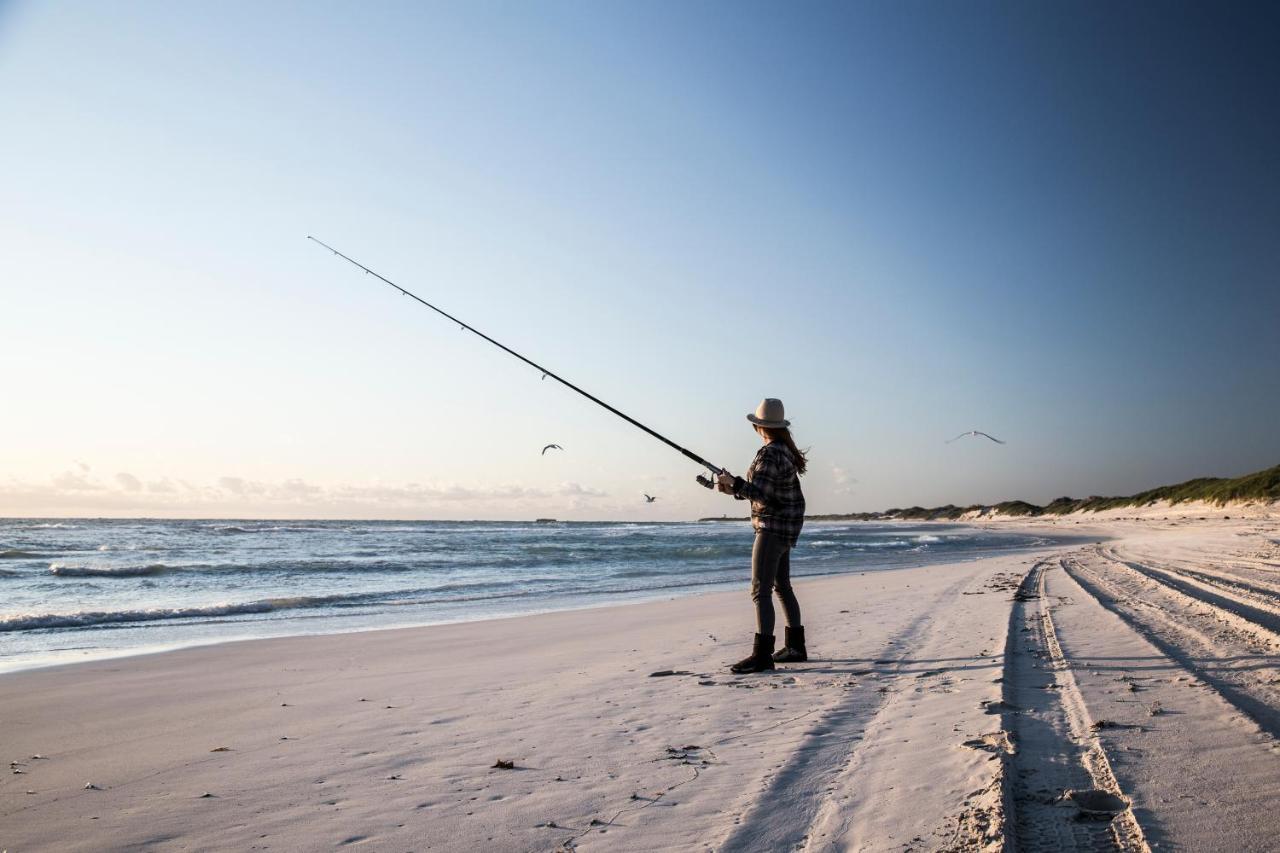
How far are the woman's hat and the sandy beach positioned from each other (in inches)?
72.4

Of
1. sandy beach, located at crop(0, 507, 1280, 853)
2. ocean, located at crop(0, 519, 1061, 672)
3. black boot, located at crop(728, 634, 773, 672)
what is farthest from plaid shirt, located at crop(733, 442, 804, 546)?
ocean, located at crop(0, 519, 1061, 672)

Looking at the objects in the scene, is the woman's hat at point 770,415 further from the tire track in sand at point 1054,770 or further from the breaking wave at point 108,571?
the breaking wave at point 108,571

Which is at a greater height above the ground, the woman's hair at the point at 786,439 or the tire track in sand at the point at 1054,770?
the woman's hair at the point at 786,439

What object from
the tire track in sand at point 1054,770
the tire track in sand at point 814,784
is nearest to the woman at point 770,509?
the tire track in sand at point 814,784

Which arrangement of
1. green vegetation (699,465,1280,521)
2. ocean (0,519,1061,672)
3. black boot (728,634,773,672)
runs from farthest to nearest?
green vegetation (699,465,1280,521) < ocean (0,519,1061,672) < black boot (728,634,773,672)

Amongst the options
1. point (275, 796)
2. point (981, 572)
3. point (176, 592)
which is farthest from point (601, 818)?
point (176, 592)

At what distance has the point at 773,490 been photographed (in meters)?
5.56

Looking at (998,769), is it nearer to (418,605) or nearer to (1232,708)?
(1232,708)

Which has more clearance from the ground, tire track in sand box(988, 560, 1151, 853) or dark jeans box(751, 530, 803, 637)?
dark jeans box(751, 530, 803, 637)

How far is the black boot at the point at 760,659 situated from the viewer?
5.45 meters

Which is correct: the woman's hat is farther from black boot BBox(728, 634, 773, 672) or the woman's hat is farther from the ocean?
the ocean

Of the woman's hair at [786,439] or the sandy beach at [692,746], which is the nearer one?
the sandy beach at [692,746]

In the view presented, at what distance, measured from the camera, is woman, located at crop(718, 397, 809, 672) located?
5.51m

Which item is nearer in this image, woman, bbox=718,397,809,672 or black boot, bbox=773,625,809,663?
woman, bbox=718,397,809,672
